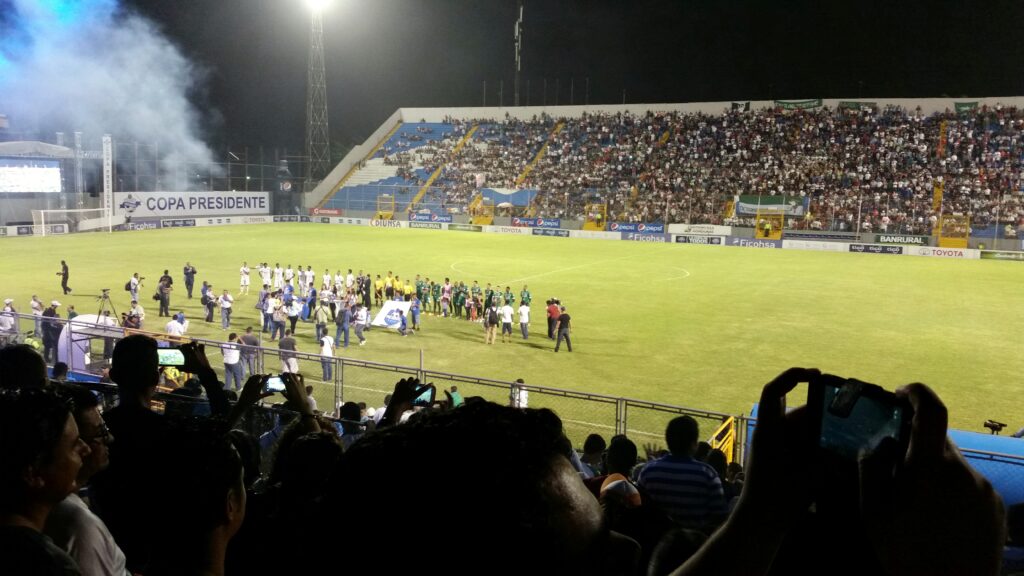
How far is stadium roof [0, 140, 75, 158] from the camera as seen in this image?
53.3m

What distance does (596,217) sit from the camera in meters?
55.5

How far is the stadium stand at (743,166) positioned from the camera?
49406 millimetres

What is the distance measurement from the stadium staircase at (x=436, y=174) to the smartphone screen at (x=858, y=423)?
63.5m

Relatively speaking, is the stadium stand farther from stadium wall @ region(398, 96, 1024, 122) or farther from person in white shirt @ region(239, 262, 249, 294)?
person in white shirt @ region(239, 262, 249, 294)

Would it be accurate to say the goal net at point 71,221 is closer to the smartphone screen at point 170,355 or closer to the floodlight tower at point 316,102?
the floodlight tower at point 316,102

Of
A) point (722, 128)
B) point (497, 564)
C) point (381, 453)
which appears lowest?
point (497, 564)

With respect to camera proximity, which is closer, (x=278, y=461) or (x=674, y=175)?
(x=278, y=461)

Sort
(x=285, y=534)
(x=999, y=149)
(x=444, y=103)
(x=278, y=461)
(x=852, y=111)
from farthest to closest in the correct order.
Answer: (x=444, y=103) < (x=852, y=111) < (x=999, y=149) < (x=278, y=461) < (x=285, y=534)

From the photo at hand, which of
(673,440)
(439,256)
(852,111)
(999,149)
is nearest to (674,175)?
(852,111)

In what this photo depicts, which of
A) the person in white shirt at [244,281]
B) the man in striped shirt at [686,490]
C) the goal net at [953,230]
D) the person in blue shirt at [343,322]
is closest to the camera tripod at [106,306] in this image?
the person in white shirt at [244,281]

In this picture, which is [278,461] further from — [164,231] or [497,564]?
[164,231]

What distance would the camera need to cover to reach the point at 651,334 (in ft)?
72.2

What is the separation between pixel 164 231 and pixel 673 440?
183 feet

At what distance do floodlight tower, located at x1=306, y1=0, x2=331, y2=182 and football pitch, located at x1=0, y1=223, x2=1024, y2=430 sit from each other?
2628 centimetres
